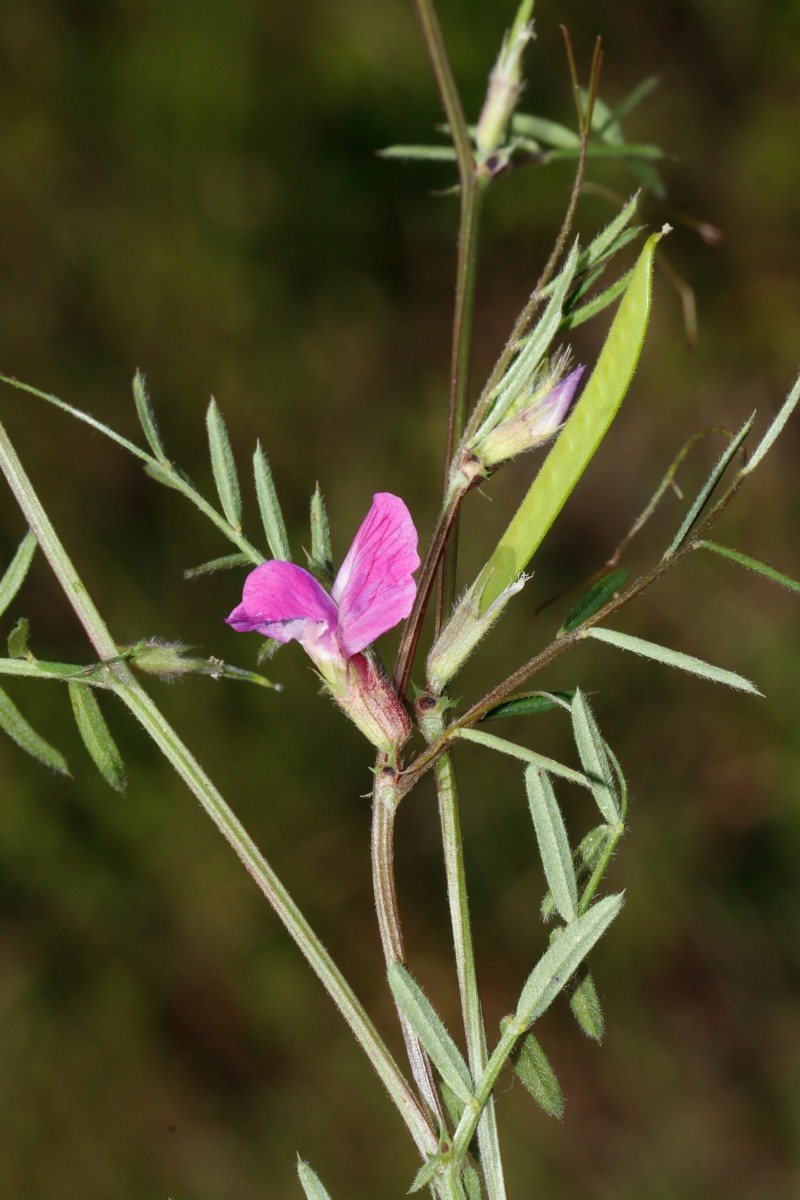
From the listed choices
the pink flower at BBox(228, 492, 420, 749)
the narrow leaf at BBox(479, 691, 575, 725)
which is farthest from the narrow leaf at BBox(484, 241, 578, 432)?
the narrow leaf at BBox(479, 691, 575, 725)

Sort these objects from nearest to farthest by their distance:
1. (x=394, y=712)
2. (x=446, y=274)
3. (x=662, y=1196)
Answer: (x=394, y=712) → (x=662, y=1196) → (x=446, y=274)

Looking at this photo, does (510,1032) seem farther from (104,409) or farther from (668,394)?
(668,394)

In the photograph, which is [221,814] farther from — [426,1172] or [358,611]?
[426,1172]

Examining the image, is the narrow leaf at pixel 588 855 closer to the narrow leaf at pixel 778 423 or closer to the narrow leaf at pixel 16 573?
the narrow leaf at pixel 778 423

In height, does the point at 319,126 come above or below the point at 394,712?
above

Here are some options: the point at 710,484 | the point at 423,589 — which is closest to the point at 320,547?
the point at 423,589

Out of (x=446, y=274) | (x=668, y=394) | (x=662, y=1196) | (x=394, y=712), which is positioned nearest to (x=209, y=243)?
(x=446, y=274)

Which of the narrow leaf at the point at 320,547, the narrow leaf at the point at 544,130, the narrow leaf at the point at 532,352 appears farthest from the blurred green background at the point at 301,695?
the narrow leaf at the point at 532,352
